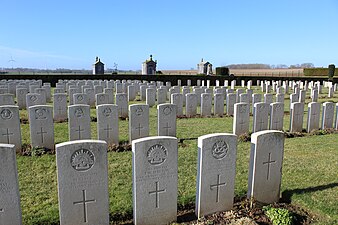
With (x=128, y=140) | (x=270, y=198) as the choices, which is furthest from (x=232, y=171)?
(x=128, y=140)

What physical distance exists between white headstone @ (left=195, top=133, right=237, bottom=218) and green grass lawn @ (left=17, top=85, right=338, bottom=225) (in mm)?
509

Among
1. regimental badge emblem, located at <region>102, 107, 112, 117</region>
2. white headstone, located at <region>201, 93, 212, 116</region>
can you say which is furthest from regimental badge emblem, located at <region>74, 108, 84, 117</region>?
white headstone, located at <region>201, 93, 212, 116</region>

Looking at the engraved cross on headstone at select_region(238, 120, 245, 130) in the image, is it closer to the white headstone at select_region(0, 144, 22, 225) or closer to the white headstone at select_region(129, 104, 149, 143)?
the white headstone at select_region(129, 104, 149, 143)

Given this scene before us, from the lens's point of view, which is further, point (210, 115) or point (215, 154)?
point (210, 115)

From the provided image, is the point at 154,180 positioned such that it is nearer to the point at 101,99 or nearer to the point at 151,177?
the point at 151,177

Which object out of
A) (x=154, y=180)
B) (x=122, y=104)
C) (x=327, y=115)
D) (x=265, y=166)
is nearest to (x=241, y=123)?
(x=327, y=115)

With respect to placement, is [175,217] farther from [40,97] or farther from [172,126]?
[40,97]

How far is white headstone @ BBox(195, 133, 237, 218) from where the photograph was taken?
4316mm

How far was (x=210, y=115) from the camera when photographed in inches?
510

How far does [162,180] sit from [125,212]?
2.83ft

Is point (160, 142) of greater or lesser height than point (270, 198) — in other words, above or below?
above

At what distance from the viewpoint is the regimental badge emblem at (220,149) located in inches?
172

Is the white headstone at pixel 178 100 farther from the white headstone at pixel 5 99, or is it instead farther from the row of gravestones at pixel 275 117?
the white headstone at pixel 5 99

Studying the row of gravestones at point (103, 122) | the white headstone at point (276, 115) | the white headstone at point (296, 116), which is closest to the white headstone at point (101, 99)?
the row of gravestones at point (103, 122)
